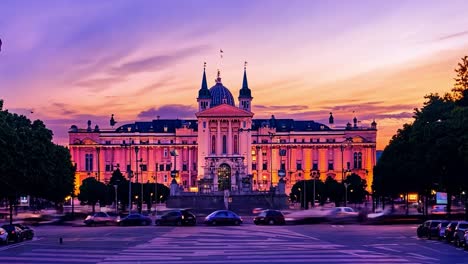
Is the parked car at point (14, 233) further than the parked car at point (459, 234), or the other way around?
the parked car at point (14, 233)

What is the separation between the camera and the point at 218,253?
1646 inches

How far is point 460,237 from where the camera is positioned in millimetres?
47094

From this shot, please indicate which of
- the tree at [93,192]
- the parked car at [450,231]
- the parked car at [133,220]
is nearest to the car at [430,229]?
the parked car at [450,231]

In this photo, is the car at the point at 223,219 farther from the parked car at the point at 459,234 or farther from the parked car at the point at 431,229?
the parked car at the point at 459,234

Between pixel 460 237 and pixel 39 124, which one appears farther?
pixel 39 124

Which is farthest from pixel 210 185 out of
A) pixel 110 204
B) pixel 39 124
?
pixel 39 124

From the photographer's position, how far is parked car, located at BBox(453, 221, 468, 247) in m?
46.7

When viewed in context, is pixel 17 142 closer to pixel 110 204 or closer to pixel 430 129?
pixel 430 129

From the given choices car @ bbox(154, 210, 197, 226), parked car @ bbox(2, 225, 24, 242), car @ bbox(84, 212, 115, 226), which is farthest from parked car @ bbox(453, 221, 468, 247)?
car @ bbox(84, 212, 115, 226)

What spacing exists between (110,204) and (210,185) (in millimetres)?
44484

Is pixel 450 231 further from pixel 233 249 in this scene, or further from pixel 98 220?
pixel 98 220

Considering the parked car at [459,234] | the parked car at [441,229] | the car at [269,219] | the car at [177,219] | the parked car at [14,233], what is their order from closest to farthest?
the parked car at [459,234]
the parked car at [14,233]
the parked car at [441,229]
the car at [177,219]
the car at [269,219]

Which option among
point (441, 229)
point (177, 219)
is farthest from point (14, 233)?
point (177, 219)

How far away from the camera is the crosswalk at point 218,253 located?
37.9 meters
